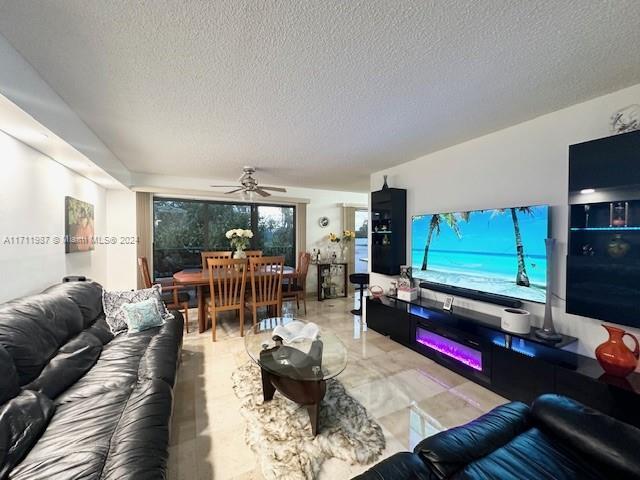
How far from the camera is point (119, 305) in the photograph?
2715mm

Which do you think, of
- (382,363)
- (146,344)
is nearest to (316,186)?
(382,363)

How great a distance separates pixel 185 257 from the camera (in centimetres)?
502

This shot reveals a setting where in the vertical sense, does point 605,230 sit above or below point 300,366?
above

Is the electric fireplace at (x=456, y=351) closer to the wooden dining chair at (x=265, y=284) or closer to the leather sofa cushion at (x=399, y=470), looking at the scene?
the leather sofa cushion at (x=399, y=470)

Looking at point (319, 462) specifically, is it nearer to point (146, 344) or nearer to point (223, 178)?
point (146, 344)

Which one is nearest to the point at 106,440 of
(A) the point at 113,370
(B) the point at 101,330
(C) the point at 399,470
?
(A) the point at 113,370

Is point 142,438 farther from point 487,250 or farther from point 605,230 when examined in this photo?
point 605,230

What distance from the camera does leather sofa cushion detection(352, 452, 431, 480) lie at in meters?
1.04

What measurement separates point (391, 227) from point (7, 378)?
360cm

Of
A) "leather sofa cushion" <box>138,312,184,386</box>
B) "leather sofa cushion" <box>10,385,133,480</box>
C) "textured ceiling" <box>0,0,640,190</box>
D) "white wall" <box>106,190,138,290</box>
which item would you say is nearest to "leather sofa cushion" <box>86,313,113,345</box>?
"leather sofa cushion" <box>138,312,184,386</box>

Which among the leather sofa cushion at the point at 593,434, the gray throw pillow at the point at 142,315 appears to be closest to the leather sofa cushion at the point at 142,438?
the gray throw pillow at the point at 142,315

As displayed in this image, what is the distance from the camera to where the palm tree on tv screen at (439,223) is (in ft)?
9.75

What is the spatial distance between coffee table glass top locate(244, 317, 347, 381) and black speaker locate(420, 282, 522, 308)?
1458 millimetres

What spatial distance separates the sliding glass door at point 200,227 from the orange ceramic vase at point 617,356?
195 inches
